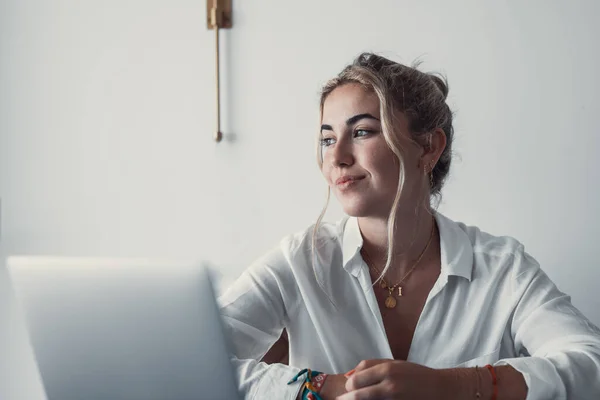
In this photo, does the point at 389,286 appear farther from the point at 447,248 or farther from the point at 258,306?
the point at 258,306

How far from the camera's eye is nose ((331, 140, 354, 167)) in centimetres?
130

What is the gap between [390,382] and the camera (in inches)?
34.8

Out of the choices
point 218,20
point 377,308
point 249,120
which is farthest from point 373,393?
point 218,20

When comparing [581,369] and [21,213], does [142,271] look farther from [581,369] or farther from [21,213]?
[21,213]

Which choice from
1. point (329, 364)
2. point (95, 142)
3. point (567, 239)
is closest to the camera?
point (329, 364)

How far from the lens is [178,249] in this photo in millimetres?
1922

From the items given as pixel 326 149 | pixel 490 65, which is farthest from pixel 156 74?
pixel 490 65

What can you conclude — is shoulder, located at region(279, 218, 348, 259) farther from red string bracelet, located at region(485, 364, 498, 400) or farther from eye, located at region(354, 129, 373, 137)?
red string bracelet, located at region(485, 364, 498, 400)

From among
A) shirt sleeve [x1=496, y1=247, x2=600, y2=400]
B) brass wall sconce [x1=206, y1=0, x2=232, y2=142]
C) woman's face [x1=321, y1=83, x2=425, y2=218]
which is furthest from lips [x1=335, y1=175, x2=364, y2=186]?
brass wall sconce [x1=206, y1=0, x2=232, y2=142]

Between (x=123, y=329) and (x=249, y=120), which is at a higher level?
(x=249, y=120)

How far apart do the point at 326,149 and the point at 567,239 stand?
67 centimetres

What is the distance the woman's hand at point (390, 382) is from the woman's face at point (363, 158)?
0.43 m

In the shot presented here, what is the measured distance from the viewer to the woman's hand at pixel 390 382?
0.88m

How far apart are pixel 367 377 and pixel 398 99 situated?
0.63 meters
